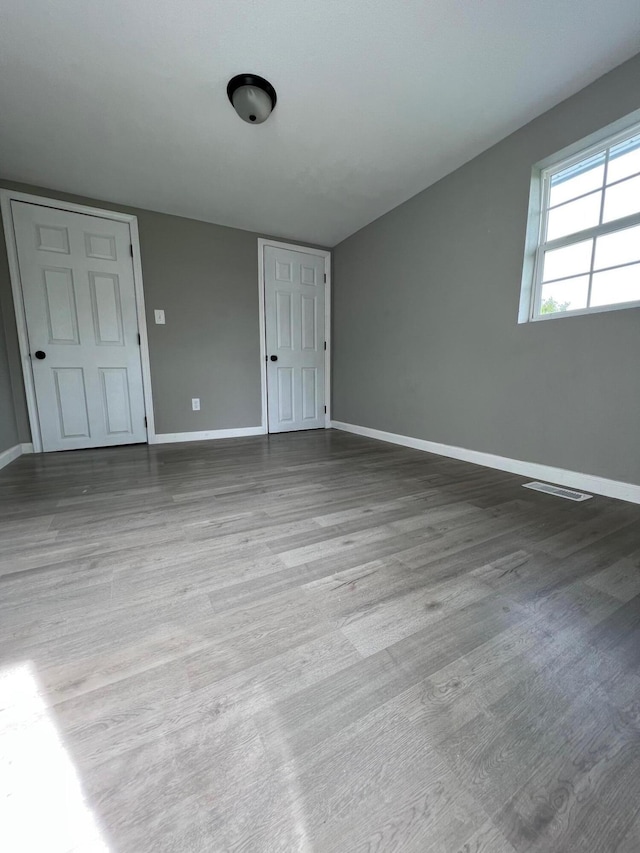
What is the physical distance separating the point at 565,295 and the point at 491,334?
0.50 metres

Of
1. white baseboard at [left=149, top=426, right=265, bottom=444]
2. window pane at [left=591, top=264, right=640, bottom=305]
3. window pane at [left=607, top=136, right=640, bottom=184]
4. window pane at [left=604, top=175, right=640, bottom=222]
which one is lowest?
white baseboard at [left=149, top=426, right=265, bottom=444]

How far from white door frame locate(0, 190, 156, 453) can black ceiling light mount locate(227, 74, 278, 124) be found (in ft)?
6.05

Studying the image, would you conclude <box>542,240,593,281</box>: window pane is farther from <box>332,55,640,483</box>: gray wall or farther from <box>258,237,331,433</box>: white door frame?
<box>258,237,331,433</box>: white door frame

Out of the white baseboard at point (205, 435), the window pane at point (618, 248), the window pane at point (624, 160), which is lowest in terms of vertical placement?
the white baseboard at point (205, 435)

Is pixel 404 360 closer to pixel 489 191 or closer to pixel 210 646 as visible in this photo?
pixel 489 191

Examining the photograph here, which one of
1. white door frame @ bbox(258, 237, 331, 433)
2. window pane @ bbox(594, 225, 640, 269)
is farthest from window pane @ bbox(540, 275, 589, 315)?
white door frame @ bbox(258, 237, 331, 433)

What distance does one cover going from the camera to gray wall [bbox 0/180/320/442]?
11.1 ft

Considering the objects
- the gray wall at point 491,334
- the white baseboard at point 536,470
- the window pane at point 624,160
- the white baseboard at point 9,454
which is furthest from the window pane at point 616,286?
the white baseboard at point 9,454

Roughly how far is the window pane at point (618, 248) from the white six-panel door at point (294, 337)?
286 centimetres

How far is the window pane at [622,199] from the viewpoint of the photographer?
182 cm

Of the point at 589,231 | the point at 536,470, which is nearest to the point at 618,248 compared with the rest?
the point at 589,231

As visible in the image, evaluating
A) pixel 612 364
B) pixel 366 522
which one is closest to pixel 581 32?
pixel 612 364

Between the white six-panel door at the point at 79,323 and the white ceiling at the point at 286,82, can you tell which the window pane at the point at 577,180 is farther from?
the white six-panel door at the point at 79,323

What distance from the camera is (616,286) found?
191cm
